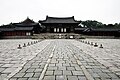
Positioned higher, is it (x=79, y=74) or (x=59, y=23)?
(x=59, y=23)

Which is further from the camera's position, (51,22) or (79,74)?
(51,22)

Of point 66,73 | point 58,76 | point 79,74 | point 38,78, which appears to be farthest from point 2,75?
point 79,74

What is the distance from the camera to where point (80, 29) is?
60.3 metres

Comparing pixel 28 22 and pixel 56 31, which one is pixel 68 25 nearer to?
pixel 56 31

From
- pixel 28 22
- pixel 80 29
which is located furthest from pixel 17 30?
pixel 80 29

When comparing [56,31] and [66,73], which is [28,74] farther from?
[56,31]

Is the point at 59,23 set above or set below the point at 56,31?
above

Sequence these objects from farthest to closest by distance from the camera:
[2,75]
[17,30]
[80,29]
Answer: [80,29] < [17,30] < [2,75]

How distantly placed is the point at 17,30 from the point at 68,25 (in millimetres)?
19614

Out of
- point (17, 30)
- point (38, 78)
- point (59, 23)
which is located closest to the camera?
point (38, 78)

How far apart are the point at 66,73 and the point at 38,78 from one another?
3.46ft

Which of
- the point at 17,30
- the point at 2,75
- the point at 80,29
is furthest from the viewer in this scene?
the point at 80,29

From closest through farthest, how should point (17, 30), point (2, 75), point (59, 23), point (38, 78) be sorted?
1. point (38, 78)
2. point (2, 75)
3. point (59, 23)
4. point (17, 30)

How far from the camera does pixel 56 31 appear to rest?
4631 centimetres
